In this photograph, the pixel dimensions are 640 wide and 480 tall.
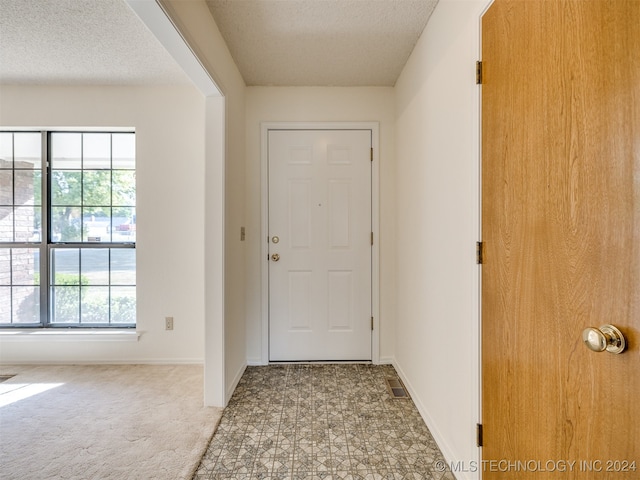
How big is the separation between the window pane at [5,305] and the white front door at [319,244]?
2479 millimetres

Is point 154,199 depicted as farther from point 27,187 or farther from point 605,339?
point 605,339

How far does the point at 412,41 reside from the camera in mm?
1975

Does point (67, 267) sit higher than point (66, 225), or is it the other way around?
point (66, 225)

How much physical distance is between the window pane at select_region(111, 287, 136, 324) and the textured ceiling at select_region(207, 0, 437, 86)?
2234mm

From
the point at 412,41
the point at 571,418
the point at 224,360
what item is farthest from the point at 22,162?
the point at 571,418

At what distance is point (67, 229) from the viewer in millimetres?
2719

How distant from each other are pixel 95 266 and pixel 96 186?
0.75 m

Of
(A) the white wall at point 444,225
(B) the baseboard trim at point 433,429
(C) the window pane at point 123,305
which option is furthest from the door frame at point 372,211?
(C) the window pane at point 123,305

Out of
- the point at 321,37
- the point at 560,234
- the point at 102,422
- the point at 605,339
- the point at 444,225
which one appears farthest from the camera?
the point at 321,37

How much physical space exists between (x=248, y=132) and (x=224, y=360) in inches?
73.4

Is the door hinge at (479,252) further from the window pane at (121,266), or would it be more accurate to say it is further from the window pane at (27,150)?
the window pane at (27,150)

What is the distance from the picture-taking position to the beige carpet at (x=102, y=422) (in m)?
1.47

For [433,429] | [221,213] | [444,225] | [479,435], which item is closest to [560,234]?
[444,225]

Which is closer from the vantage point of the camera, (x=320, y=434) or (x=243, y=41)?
(x=320, y=434)
